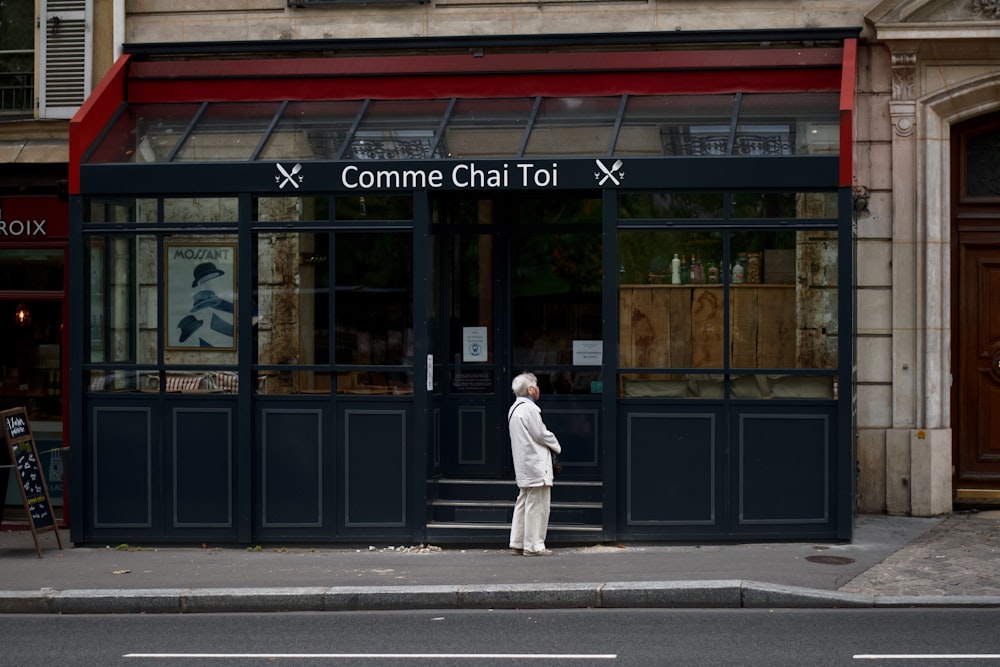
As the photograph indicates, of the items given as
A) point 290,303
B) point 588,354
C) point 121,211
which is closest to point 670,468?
point 588,354

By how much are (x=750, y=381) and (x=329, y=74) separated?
5.64 meters

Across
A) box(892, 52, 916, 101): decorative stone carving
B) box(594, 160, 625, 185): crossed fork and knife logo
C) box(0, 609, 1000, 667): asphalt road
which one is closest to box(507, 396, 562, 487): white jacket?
box(0, 609, 1000, 667): asphalt road

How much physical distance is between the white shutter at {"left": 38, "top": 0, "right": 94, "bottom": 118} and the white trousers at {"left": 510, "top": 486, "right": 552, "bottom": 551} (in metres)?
6.87

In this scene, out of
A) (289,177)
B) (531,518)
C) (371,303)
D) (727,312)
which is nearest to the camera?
(531,518)

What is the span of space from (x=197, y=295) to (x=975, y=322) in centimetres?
825

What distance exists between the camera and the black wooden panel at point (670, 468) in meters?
12.7

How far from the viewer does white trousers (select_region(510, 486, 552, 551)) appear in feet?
40.7

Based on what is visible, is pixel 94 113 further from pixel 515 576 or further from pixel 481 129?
pixel 515 576

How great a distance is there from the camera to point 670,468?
12.7 meters

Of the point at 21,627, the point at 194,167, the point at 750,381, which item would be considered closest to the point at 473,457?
the point at 750,381

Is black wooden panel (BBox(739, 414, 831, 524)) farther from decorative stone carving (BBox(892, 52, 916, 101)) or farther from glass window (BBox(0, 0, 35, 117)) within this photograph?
glass window (BBox(0, 0, 35, 117))

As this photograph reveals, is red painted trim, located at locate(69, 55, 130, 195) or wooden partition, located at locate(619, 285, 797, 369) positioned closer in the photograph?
wooden partition, located at locate(619, 285, 797, 369)

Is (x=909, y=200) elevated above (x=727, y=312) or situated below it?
above

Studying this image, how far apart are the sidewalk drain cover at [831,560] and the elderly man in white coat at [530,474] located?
8.00ft
